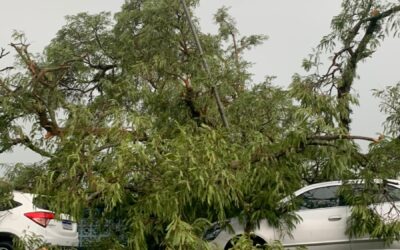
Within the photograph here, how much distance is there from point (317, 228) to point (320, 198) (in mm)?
464

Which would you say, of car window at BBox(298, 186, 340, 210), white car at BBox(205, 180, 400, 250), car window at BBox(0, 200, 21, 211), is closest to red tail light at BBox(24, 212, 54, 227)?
car window at BBox(0, 200, 21, 211)

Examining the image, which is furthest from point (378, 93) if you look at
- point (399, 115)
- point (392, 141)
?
point (392, 141)

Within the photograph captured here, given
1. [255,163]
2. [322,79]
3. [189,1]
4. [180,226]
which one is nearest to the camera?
[180,226]

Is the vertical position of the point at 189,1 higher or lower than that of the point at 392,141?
higher

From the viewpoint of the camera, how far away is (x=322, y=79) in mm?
11320

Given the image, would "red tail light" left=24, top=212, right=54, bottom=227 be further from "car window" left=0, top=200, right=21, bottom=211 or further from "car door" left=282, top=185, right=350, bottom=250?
"car door" left=282, top=185, right=350, bottom=250

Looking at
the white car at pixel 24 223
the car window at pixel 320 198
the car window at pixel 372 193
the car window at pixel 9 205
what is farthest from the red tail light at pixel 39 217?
the car window at pixel 372 193

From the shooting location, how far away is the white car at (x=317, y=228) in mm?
7867

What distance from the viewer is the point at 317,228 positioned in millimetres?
8086

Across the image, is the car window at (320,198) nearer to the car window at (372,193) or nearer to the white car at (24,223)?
the car window at (372,193)

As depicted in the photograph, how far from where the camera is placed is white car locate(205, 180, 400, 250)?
25.8 ft

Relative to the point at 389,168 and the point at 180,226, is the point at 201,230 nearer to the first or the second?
the point at 180,226

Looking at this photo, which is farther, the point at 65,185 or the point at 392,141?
the point at 392,141

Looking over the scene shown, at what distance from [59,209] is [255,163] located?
2.48 m
